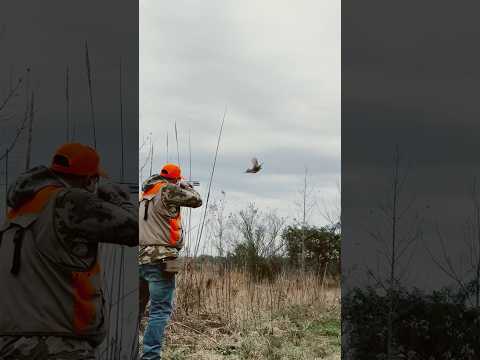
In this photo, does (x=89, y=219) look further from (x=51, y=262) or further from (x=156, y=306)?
(x=156, y=306)

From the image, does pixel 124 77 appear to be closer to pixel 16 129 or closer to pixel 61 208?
pixel 16 129

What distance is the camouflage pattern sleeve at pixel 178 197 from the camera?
408 cm

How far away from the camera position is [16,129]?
3426 mm

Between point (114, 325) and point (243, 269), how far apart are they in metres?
1.86

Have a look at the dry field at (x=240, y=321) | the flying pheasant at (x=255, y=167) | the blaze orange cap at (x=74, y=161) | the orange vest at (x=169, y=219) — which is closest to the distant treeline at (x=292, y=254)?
the dry field at (x=240, y=321)

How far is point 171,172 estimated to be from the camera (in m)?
4.27

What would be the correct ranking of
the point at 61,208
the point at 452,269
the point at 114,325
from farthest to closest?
the point at 452,269
the point at 114,325
the point at 61,208

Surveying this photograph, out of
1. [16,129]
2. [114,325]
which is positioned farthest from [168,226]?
[16,129]

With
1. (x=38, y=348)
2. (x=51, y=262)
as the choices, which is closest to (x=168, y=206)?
(x=51, y=262)

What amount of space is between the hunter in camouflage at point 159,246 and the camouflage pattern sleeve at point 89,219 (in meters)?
1.53

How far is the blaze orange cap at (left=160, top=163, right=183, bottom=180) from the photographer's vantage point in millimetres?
4258

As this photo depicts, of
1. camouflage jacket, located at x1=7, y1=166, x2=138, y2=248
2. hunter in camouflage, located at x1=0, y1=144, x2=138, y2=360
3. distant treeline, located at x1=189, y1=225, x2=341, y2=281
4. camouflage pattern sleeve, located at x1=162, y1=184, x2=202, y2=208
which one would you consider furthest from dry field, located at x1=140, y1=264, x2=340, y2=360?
camouflage jacket, located at x1=7, y1=166, x2=138, y2=248

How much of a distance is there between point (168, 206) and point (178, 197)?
9cm

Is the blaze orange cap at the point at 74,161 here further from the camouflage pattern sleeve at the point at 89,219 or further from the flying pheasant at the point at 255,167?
the flying pheasant at the point at 255,167
